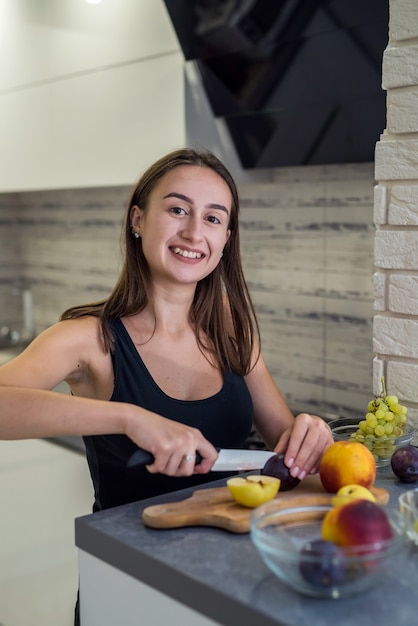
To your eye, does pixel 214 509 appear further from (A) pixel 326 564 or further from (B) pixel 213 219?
(B) pixel 213 219

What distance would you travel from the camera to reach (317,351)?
8.60ft

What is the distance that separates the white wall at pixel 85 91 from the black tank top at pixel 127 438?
3.35 feet

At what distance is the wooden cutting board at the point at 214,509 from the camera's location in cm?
105

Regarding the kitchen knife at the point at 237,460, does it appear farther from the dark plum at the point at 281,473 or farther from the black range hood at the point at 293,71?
the black range hood at the point at 293,71

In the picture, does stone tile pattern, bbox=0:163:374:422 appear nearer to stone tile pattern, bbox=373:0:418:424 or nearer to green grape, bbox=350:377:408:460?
stone tile pattern, bbox=373:0:418:424

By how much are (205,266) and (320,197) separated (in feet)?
3.56

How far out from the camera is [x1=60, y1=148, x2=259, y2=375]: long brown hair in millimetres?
1564

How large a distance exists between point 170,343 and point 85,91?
4.45ft

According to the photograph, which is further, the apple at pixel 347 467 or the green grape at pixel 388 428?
the green grape at pixel 388 428

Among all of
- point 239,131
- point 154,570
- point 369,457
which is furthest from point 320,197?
point 154,570

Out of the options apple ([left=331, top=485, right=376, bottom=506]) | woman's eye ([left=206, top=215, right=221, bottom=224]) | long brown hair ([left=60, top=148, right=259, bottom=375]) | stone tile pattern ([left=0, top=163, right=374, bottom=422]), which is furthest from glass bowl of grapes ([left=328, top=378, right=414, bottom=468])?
stone tile pattern ([left=0, top=163, right=374, bottom=422])

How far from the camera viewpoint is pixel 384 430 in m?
1.34

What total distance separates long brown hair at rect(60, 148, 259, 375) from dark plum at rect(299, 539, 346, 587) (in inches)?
29.3

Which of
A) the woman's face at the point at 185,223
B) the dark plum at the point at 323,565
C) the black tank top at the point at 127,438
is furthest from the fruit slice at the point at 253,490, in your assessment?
the woman's face at the point at 185,223
